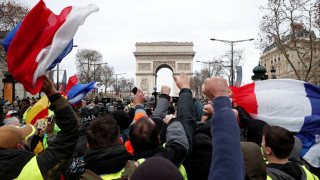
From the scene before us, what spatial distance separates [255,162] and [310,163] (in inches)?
64.9

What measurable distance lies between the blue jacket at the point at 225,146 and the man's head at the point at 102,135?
96 cm

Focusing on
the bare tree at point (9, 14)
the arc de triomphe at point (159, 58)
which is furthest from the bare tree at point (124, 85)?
the bare tree at point (9, 14)

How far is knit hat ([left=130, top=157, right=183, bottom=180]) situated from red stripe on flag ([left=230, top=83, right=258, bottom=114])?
2838mm

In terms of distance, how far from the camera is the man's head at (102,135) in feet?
6.48

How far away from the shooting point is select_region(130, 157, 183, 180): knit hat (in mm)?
1097

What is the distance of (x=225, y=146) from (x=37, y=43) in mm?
1407

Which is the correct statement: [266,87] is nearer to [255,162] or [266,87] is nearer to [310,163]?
[310,163]

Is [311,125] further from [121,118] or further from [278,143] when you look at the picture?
[121,118]

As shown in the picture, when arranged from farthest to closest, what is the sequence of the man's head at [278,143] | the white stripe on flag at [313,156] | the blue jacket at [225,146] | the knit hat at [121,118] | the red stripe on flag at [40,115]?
the red stripe on flag at [40,115] → the knit hat at [121,118] → the white stripe on flag at [313,156] → the man's head at [278,143] → the blue jacket at [225,146]

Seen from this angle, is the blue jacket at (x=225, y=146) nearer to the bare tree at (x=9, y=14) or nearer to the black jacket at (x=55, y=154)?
the black jacket at (x=55, y=154)

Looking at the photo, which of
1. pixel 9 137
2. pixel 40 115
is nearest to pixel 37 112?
pixel 40 115

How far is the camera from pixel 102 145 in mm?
1961

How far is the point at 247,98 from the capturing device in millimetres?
3773

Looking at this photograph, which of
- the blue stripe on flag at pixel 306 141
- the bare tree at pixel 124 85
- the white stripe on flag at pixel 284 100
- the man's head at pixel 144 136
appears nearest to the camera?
the man's head at pixel 144 136
